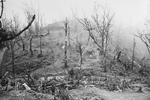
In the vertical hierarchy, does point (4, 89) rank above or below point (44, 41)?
below

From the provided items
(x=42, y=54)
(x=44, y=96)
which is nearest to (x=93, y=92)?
(x=44, y=96)

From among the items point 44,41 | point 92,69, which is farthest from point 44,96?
point 44,41

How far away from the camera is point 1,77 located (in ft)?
36.3

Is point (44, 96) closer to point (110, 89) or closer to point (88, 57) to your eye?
point (110, 89)

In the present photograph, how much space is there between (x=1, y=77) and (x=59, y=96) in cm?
460

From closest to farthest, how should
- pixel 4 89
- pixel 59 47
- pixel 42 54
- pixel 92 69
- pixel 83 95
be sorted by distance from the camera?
pixel 4 89 < pixel 83 95 < pixel 92 69 < pixel 42 54 < pixel 59 47

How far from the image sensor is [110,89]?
1290 centimetres

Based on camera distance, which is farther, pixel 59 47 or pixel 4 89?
pixel 59 47

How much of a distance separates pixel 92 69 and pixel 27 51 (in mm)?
19281

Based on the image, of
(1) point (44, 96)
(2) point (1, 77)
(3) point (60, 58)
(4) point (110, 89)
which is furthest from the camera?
(3) point (60, 58)

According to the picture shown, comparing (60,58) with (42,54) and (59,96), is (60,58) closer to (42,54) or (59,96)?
(42,54)

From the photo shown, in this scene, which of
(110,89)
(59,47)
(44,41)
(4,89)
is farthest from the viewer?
(44,41)

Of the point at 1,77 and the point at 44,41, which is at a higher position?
the point at 44,41

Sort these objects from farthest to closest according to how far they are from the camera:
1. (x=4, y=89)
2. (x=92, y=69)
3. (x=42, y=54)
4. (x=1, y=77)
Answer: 1. (x=42, y=54)
2. (x=92, y=69)
3. (x=1, y=77)
4. (x=4, y=89)
